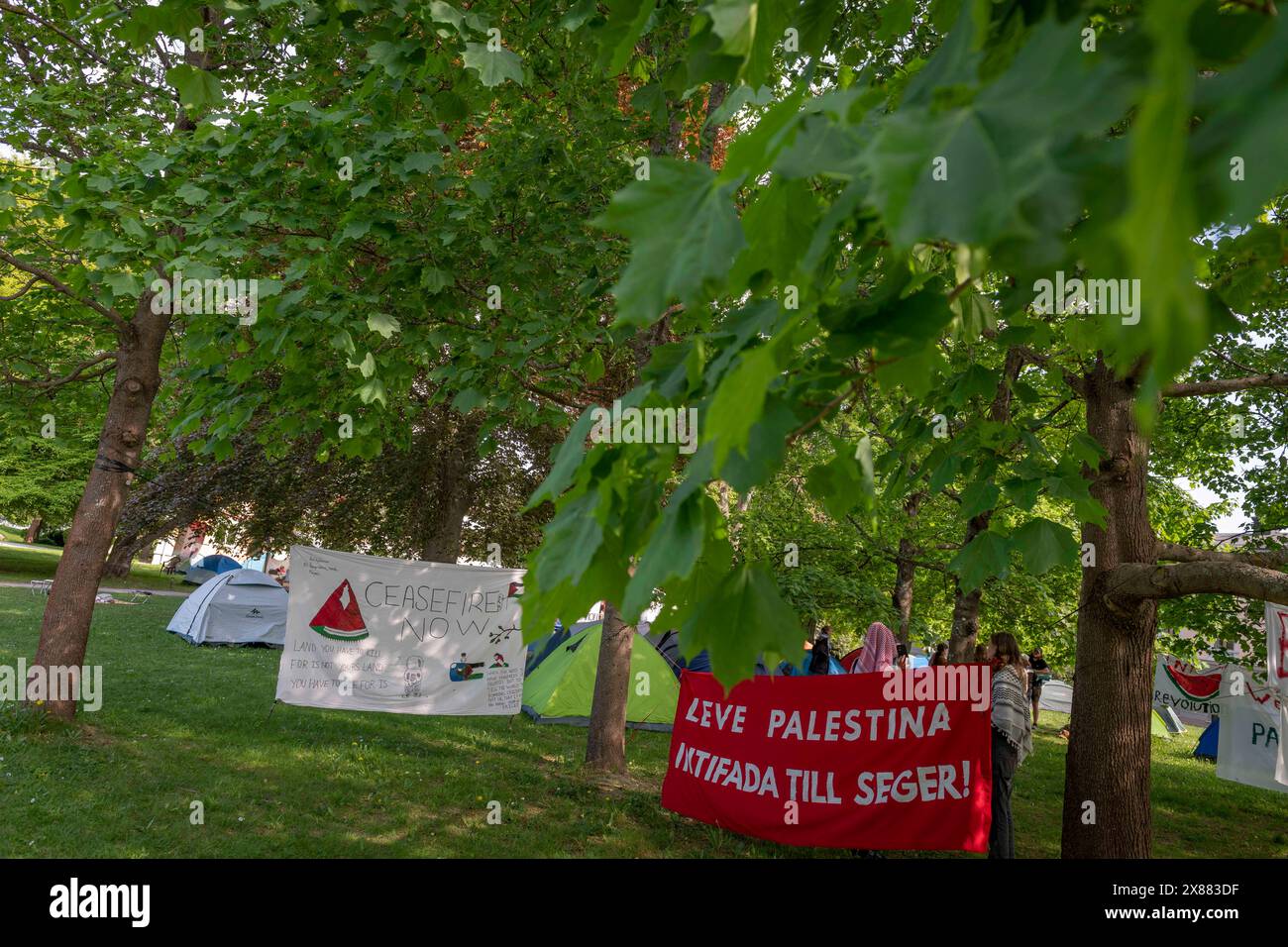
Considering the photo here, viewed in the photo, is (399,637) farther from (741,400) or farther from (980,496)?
(741,400)

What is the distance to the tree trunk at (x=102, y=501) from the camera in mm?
7770

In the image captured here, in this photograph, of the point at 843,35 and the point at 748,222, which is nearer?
the point at 748,222

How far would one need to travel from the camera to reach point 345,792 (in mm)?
7387

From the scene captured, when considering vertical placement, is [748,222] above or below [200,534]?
above

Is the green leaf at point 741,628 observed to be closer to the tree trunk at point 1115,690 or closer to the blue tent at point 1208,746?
the tree trunk at point 1115,690

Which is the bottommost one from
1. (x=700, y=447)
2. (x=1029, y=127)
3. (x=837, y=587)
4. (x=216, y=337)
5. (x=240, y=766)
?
(x=240, y=766)

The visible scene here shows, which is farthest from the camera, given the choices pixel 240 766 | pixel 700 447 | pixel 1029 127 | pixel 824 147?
pixel 240 766

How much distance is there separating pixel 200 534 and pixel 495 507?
673 cm

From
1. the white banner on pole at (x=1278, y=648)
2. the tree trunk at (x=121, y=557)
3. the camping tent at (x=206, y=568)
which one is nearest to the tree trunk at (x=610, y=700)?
the white banner on pole at (x=1278, y=648)
